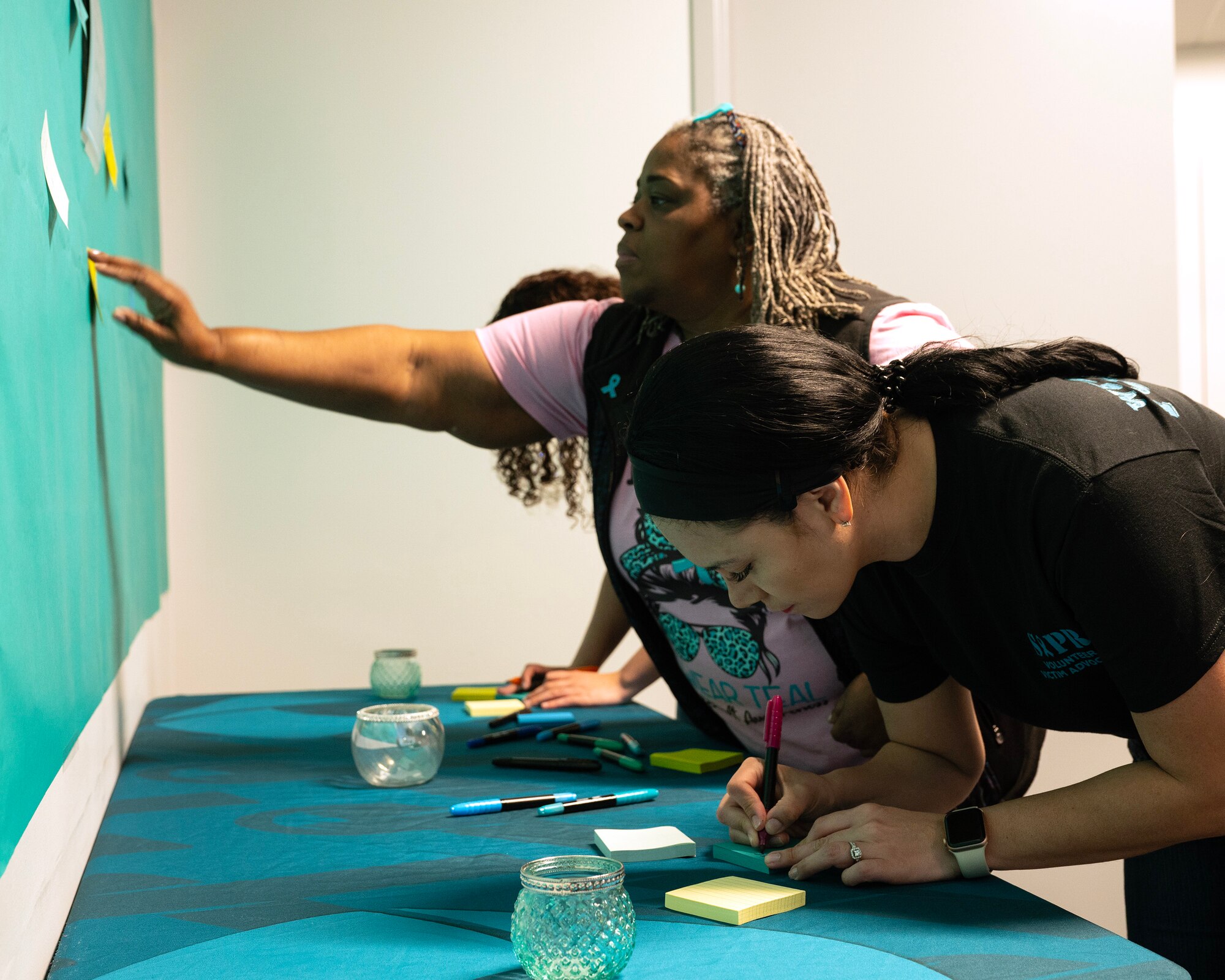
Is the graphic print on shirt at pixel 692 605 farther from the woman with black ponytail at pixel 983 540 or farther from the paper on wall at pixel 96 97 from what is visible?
the paper on wall at pixel 96 97

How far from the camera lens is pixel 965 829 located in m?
0.97

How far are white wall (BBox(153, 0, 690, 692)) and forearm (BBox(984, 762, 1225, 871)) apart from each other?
2115mm

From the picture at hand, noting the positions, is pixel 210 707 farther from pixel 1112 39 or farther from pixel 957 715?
pixel 1112 39

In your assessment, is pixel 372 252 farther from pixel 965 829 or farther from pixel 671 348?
pixel 965 829

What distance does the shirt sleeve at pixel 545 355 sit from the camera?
5.57 feet

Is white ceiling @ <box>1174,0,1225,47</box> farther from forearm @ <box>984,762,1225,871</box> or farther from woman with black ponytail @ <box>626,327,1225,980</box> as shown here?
forearm @ <box>984,762,1225,871</box>

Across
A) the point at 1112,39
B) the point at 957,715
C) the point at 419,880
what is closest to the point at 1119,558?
the point at 957,715

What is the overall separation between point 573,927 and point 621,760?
2.28ft

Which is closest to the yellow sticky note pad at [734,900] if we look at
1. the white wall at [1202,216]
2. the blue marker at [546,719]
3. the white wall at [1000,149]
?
the blue marker at [546,719]

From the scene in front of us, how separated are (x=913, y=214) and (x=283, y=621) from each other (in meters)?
1.85

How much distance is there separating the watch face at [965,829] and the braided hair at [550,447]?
3.98 feet

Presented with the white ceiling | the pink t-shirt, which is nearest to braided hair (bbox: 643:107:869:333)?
the pink t-shirt

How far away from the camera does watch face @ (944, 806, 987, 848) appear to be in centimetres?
96

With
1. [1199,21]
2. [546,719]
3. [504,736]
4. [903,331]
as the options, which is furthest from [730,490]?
[1199,21]
